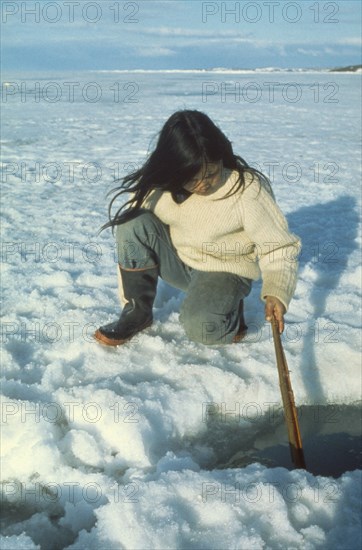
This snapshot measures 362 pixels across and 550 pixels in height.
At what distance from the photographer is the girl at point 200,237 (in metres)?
2.20

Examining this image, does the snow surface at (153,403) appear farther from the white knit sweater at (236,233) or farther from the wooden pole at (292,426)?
the white knit sweater at (236,233)

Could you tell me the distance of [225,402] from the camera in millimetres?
2504

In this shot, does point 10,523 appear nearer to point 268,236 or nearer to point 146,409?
point 146,409

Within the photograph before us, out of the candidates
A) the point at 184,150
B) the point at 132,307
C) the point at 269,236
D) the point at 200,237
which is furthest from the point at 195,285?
the point at 184,150

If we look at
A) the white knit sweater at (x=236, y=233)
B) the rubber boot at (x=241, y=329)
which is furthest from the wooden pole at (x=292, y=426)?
the rubber boot at (x=241, y=329)

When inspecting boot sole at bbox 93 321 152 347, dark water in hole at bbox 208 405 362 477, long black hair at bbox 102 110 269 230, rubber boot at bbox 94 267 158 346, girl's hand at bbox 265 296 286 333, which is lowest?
dark water in hole at bbox 208 405 362 477

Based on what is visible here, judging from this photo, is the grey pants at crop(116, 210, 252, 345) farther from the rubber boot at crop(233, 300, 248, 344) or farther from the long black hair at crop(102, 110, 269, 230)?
the long black hair at crop(102, 110, 269, 230)

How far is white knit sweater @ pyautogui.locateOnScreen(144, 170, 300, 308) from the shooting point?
2.44 meters

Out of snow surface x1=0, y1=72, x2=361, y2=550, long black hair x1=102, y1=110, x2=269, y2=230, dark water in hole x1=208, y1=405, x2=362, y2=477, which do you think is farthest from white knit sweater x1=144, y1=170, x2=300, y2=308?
dark water in hole x1=208, y1=405, x2=362, y2=477

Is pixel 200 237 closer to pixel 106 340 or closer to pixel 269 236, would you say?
pixel 269 236

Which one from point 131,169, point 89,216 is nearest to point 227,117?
point 131,169

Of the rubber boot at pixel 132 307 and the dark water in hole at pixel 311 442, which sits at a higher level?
the rubber boot at pixel 132 307

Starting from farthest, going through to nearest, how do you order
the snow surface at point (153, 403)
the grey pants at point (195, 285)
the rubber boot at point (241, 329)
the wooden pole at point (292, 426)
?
the rubber boot at point (241, 329)
the grey pants at point (195, 285)
the wooden pole at point (292, 426)
the snow surface at point (153, 403)

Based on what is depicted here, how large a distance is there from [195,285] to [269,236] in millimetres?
503
